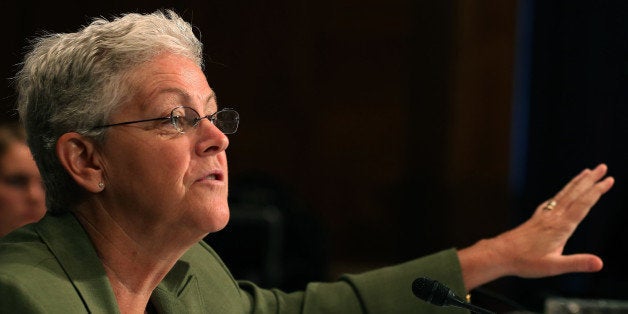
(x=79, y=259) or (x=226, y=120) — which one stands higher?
(x=226, y=120)

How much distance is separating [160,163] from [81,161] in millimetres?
169

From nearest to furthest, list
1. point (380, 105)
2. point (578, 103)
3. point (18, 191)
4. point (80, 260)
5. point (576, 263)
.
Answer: point (80, 260) → point (576, 263) → point (18, 191) → point (578, 103) → point (380, 105)

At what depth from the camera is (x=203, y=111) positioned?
1.95 m

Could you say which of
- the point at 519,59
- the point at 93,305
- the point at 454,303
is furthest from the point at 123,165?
the point at 519,59

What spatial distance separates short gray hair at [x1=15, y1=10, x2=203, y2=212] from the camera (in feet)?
6.12

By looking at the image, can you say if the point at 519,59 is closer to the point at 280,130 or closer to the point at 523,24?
the point at 523,24

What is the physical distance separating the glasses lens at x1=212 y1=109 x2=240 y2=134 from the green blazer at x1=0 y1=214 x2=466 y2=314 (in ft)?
1.15

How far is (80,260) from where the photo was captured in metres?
1.82

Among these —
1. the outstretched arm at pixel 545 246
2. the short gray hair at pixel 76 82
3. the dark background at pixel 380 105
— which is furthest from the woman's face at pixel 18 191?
the dark background at pixel 380 105

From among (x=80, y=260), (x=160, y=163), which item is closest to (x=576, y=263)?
(x=160, y=163)

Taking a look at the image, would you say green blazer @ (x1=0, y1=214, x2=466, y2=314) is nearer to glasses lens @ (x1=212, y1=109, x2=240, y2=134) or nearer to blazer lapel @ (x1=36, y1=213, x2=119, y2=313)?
blazer lapel @ (x1=36, y1=213, x2=119, y2=313)

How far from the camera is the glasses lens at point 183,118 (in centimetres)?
189

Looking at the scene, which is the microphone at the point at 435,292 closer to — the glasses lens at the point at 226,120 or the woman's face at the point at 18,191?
the glasses lens at the point at 226,120

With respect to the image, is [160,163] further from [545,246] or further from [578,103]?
[578,103]
